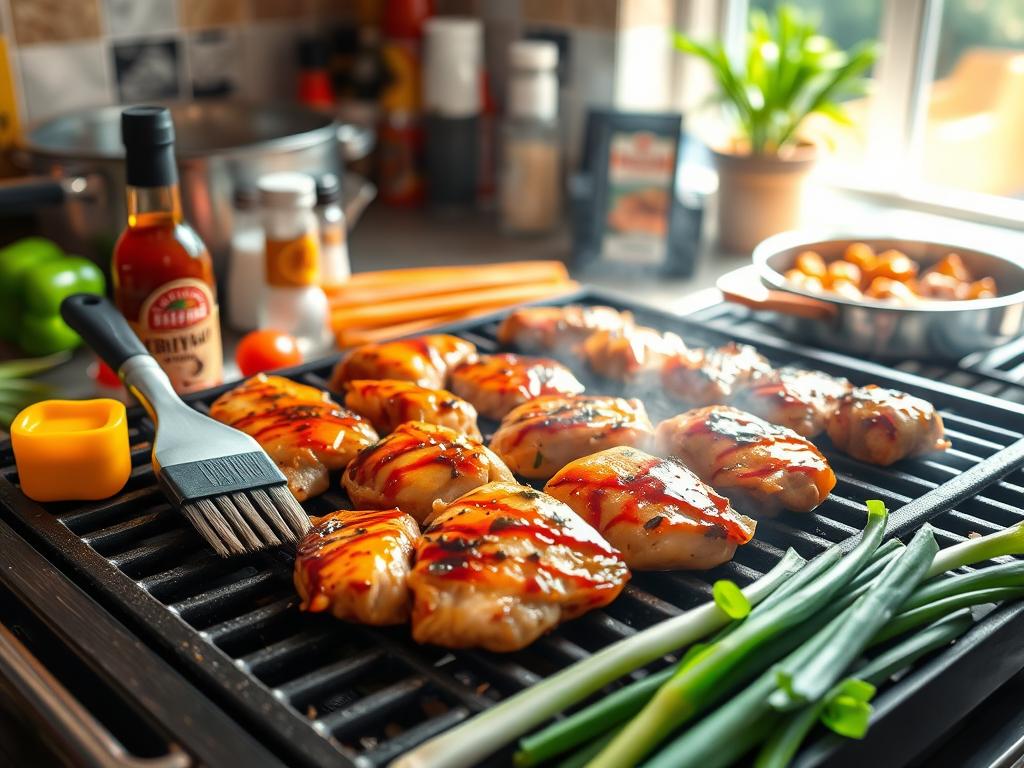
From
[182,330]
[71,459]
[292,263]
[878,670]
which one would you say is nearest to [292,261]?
[292,263]

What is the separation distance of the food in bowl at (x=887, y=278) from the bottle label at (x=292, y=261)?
74 centimetres

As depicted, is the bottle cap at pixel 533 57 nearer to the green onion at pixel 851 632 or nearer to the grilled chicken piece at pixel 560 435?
the grilled chicken piece at pixel 560 435

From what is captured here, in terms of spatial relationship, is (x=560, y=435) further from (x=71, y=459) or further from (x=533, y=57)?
(x=533, y=57)

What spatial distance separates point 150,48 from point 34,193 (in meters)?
0.82

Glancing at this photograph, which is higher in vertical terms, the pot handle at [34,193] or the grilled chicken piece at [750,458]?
the pot handle at [34,193]

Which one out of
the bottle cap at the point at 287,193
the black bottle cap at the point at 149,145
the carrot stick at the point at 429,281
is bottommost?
the carrot stick at the point at 429,281

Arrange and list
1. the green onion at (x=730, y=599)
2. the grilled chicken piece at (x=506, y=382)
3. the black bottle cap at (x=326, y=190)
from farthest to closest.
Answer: the black bottle cap at (x=326, y=190) < the grilled chicken piece at (x=506, y=382) < the green onion at (x=730, y=599)

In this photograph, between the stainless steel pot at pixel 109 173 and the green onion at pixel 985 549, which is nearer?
the green onion at pixel 985 549

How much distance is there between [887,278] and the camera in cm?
178

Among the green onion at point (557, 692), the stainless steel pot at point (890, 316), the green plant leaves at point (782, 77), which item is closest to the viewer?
the green onion at point (557, 692)

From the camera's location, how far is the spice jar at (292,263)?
5.65 ft

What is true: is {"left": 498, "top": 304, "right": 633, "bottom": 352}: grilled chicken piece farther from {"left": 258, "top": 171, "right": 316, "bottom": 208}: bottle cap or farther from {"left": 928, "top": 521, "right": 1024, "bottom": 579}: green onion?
{"left": 928, "top": 521, "right": 1024, "bottom": 579}: green onion

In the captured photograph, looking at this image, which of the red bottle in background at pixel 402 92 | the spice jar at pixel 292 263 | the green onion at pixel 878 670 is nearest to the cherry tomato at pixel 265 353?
the spice jar at pixel 292 263

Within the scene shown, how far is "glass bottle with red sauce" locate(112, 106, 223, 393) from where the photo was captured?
1.42m
